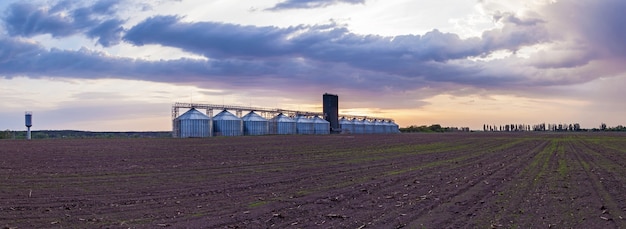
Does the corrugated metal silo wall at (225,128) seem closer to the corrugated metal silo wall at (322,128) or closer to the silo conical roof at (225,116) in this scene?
the silo conical roof at (225,116)

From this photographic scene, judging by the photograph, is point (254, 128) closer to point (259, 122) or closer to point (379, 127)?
point (259, 122)

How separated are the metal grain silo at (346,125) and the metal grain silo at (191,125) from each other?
59630mm

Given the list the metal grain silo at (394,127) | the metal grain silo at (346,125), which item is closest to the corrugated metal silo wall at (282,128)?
the metal grain silo at (346,125)

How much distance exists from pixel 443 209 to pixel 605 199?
207 inches

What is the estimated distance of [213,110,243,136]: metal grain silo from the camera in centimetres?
8925

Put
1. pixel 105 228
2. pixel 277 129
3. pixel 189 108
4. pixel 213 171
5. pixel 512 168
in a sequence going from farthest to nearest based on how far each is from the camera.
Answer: pixel 277 129 < pixel 189 108 < pixel 512 168 < pixel 213 171 < pixel 105 228

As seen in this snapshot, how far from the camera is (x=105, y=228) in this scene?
37.1ft

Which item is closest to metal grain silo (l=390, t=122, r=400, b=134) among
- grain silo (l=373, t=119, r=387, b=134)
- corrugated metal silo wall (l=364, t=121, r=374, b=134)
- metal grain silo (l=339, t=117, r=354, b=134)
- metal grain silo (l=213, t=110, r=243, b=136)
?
grain silo (l=373, t=119, r=387, b=134)

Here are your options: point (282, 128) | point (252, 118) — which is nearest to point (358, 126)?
point (282, 128)

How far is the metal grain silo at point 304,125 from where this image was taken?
115312mm

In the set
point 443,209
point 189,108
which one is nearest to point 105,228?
point 443,209

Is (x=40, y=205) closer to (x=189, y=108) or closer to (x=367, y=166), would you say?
(x=367, y=166)

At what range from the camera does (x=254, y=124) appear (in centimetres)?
9781

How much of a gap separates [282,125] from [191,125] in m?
28.4
